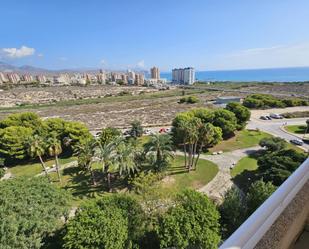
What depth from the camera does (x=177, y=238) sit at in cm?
1300

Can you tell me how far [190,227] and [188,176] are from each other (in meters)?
13.1

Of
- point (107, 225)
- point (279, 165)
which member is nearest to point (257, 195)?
point (279, 165)

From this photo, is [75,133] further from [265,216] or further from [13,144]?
[265,216]

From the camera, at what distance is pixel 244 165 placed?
2811 centimetres

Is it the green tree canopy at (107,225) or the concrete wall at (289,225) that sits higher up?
the concrete wall at (289,225)

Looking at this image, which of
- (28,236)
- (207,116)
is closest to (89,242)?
(28,236)

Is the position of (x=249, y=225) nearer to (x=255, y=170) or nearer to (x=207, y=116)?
(x=255, y=170)

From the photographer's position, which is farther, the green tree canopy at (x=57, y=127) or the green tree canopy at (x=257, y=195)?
the green tree canopy at (x=57, y=127)

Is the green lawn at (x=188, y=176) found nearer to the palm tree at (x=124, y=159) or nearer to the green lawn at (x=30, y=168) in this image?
the palm tree at (x=124, y=159)

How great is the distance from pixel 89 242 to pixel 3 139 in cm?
2670

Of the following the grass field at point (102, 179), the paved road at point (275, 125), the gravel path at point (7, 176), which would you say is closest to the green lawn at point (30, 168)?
the grass field at point (102, 179)

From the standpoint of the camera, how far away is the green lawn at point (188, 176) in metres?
24.3

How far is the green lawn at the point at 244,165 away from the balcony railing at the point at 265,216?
24925mm

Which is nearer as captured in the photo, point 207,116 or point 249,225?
point 249,225
